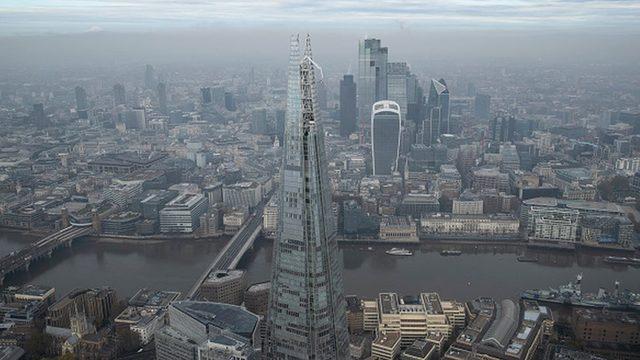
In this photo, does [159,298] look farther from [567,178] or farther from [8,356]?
[567,178]

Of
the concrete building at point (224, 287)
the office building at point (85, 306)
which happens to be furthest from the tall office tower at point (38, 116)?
the concrete building at point (224, 287)

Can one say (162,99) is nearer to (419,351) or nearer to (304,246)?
(419,351)

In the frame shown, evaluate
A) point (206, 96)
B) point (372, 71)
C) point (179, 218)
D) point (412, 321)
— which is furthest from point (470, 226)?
point (206, 96)

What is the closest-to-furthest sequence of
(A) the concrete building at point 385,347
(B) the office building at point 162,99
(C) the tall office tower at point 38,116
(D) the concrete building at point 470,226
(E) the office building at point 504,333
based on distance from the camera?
(E) the office building at point 504,333 < (A) the concrete building at point 385,347 < (D) the concrete building at point 470,226 < (C) the tall office tower at point 38,116 < (B) the office building at point 162,99

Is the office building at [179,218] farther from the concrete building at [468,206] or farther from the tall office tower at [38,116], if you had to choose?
the tall office tower at [38,116]

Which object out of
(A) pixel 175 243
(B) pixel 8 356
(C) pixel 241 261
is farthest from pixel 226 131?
(B) pixel 8 356

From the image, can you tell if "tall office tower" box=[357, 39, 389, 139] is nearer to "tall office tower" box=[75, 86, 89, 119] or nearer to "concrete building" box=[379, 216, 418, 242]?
"concrete building" box=[379, 216, 418, 242]
